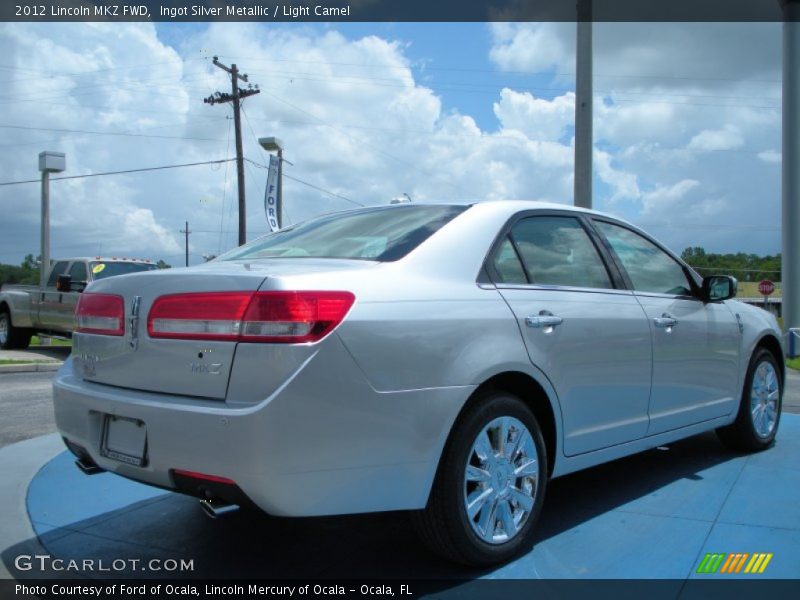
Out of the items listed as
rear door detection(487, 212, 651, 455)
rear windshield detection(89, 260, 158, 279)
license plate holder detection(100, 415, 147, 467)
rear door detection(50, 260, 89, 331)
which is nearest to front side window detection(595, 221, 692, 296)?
rear door detection(487, 212, 651, 455)

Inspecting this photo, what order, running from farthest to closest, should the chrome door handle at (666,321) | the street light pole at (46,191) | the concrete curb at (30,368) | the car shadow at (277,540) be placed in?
the street light pole at (46,191) → the concrete curb at (30,368) → the chrome door handle at (666,321) → the car shadow at (277,540)

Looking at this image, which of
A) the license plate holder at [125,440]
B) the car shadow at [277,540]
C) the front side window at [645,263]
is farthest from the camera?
the front side window at [645,263]

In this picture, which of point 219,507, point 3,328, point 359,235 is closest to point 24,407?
point 359,235

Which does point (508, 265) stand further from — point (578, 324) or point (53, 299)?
point (53, 299)

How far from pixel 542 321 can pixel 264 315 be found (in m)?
1.36

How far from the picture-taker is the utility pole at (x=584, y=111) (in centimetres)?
1121

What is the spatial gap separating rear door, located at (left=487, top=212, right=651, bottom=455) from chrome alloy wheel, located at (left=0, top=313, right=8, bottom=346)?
570 inches

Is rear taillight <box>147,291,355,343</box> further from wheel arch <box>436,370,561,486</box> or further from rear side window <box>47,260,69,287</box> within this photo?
rear side window <box>47,260,69,287</box>

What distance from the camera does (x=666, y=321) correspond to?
413 cm

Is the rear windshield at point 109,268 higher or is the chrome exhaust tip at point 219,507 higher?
the rear windshield at point 109,268

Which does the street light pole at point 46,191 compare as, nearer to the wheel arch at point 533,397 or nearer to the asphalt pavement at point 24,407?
the asphalt pavement at point 24,407

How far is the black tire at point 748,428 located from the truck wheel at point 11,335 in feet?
46.0

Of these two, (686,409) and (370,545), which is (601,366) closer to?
(686,409)

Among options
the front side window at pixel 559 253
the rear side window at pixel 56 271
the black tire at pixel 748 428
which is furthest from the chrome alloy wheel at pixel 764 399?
the rear side window at pixel 56 271
